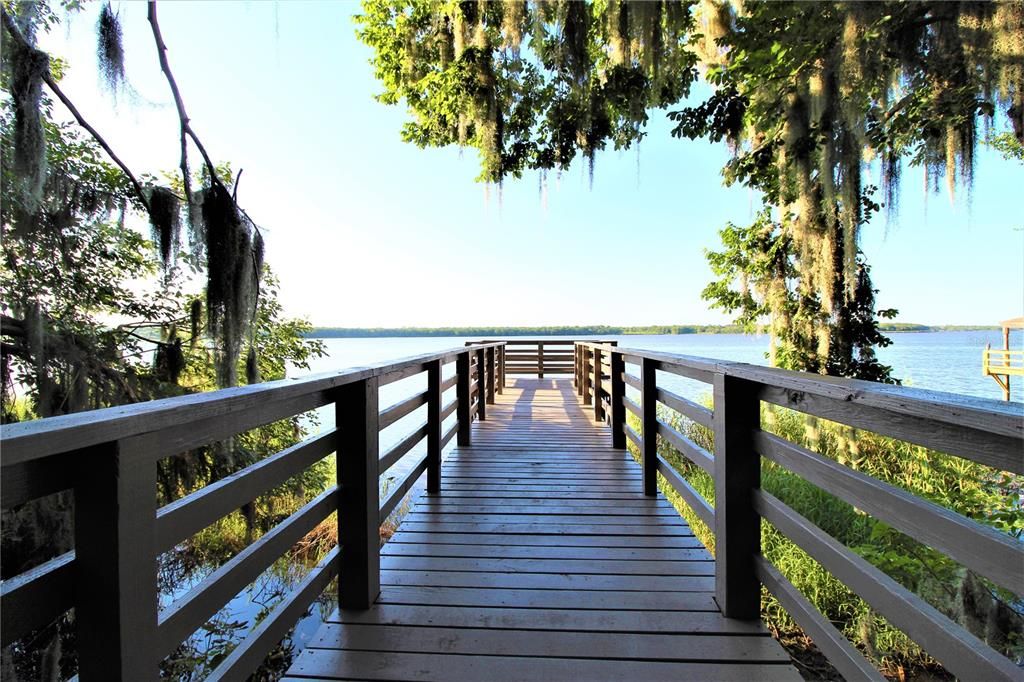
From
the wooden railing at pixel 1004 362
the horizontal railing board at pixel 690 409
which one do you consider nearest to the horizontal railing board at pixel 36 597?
the horizontal railing board at pixel 690 409

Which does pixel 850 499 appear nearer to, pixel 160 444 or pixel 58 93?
pixel 160 444

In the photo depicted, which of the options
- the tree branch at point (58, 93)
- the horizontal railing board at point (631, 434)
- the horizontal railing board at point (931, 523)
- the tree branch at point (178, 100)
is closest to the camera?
the horizontal railing board at point (931, 523)

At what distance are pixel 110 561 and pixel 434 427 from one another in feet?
6.85

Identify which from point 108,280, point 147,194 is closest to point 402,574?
point 147,194

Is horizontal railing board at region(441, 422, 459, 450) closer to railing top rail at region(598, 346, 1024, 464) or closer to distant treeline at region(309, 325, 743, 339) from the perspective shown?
railing top rail at region(598, 346, 1024, 464)

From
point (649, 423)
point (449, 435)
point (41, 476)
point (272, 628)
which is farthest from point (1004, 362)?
point (41, 476)

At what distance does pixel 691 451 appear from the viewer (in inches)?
79.5

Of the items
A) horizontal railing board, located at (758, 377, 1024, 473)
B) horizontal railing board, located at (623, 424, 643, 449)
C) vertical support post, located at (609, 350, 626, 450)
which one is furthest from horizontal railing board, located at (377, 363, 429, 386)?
vertical support post, located at (609, 350, 626, 450)

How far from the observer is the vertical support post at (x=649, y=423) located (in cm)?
265

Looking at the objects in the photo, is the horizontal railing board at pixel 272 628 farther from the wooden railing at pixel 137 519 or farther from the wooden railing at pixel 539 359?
the wooden railing at pixel 539 359

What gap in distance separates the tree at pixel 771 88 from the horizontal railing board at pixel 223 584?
4079mm

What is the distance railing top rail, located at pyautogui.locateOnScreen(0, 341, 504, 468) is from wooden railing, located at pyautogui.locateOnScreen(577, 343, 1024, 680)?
1.31 meters

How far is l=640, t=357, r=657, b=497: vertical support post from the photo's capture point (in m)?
2.65

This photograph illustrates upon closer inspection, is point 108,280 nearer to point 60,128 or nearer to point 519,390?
point 60,128
